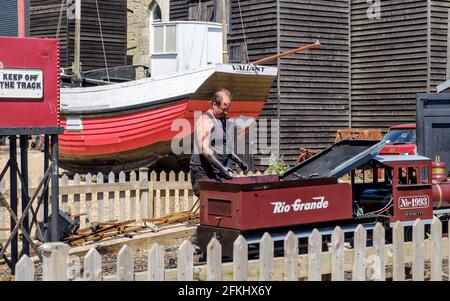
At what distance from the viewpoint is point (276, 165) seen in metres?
23.3

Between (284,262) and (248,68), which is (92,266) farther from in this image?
(248,68)

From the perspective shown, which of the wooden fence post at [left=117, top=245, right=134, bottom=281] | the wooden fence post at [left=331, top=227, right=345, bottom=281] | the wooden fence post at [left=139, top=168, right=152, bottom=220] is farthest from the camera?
the wooden fence post at [left=139, top=168, right=152, bottom=220]

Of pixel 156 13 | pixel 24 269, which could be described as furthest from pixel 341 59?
pixel 24 269

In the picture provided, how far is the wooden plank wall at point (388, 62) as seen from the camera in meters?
25.2

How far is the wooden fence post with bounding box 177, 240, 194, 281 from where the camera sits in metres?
6.61

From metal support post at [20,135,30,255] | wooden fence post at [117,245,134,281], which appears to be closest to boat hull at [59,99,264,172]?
metal support post at [20,135,30,255]

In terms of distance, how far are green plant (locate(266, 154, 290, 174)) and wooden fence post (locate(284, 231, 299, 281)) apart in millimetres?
14487

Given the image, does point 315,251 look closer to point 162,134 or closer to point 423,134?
point 423,134

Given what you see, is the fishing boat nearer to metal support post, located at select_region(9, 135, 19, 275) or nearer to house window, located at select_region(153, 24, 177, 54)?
house window, located at select_region(153, 24, 177, 54)

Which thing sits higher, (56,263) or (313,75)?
(313,75)

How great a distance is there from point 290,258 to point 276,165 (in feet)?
52.7

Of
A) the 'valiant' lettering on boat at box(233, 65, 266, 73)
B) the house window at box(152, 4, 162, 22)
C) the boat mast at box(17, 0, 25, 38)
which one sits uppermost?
the house window at box(152, 4, 162, 22)

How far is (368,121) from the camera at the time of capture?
2680 centimetres
